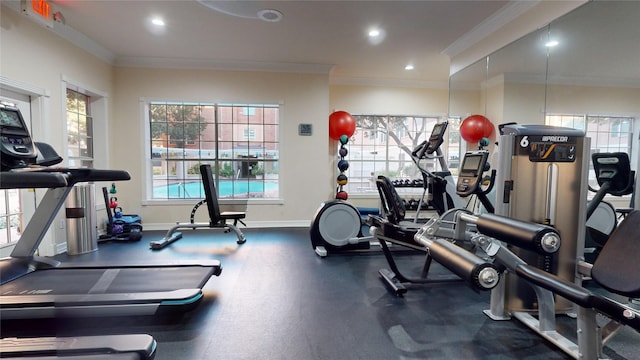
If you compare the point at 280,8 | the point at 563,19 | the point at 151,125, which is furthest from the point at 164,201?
Answer: the point at 563,19

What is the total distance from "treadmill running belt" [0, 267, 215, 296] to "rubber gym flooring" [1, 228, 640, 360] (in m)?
0.21

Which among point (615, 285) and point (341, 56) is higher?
point (341, 56)

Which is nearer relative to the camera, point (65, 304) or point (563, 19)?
point (65, 304)

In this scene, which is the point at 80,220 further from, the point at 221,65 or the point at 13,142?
the point at 221,65

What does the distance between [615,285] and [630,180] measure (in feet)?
6.60

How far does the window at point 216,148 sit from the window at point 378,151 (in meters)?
1.72

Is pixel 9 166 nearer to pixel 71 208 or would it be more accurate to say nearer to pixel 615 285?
pixel 71 208

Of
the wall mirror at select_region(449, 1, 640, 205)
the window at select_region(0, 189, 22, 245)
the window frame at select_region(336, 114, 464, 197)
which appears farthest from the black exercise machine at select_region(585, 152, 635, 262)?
the window at select_region(0, 189, 22, 245)

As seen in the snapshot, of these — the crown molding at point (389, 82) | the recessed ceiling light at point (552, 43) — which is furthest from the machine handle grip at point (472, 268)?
the crown molding at point (389, 82)

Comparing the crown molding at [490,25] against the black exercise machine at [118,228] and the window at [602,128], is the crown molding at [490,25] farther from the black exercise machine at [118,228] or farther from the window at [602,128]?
the black exercise machine at [118,228]

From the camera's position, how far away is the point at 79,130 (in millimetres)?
4621

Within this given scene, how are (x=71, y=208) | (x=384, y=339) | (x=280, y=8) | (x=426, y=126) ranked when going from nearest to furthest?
(x=384, y=339) < (x=280, y=8) < (x=71, y=208) < (x=426, y=126)

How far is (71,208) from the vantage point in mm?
3826

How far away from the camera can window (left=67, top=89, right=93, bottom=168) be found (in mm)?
4379
